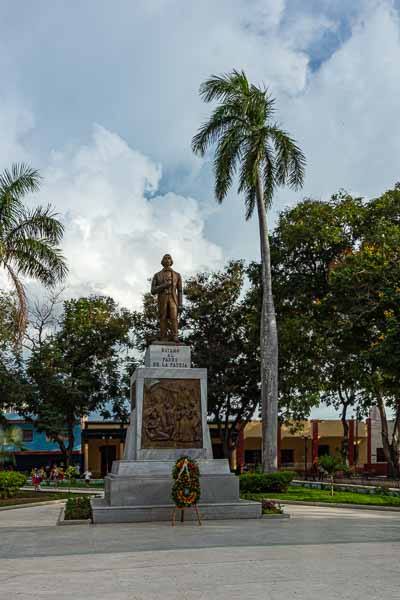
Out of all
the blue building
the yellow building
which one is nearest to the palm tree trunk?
the yellow building

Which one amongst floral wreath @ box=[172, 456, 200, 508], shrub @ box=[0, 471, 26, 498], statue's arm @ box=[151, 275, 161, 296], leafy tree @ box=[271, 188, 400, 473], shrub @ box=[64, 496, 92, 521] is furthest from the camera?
leafy tree @ box=[271, 188, 400, 473]

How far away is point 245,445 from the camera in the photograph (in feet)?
162

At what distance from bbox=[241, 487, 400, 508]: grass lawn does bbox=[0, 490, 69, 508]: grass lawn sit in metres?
7.13

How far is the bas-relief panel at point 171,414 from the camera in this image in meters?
17.8

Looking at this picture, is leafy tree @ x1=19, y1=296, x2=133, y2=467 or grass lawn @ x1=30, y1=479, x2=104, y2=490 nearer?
grass lawn @ x1=30, y1=479, x2=104, y2=490

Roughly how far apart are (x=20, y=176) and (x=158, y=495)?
12744 millimetres

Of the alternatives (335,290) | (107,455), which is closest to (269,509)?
(335,290)

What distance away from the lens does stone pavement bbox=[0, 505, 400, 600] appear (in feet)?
26.1

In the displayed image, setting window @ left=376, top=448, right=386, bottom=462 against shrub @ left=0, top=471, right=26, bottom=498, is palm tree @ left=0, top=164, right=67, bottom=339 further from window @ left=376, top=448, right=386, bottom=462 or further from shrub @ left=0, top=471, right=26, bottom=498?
window @ left=376, top=448, right=386, bottom=462

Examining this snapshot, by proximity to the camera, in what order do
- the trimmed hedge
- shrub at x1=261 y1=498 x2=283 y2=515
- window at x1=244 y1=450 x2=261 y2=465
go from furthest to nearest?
window at x1=244 y1=450 x2=261 y2=465 → the trimmed hedge → shrub at x1=261 y1=498 x2=283 y2=515

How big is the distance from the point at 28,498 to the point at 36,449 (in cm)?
2483

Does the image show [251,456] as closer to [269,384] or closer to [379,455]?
[379,455]

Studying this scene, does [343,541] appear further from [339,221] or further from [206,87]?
[339,221]

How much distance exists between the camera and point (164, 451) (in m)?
17.7
